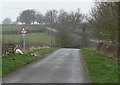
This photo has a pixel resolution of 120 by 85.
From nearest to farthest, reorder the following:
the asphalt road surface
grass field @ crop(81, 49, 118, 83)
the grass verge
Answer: grass field @ crop(81, 49, 118, 83) → the asphalt road surface → the grass verge

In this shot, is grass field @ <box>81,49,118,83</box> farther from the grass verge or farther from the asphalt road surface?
the grass verge

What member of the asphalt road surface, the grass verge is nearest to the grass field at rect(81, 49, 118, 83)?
the asphalt road surface

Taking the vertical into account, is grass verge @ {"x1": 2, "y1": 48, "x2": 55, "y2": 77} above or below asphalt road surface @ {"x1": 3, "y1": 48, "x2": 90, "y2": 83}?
above

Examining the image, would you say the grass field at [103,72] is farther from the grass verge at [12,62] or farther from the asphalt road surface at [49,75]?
the grass verge at [12,62]

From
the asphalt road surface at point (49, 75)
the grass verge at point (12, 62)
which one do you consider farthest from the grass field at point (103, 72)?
the grass verge at point (12, 62)

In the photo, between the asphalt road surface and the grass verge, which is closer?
the asphalt road surface

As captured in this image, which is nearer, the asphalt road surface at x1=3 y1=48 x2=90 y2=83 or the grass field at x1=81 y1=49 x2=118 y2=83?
the grass field at x1=81 y1=49 x2=118 y2=83

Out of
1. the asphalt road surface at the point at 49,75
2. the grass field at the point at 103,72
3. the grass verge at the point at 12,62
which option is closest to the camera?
the grass field at the point at 103,72

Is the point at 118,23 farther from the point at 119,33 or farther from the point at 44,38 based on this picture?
the point at 44,38

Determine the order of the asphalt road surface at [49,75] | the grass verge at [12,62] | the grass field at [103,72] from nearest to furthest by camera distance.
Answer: the grass field at [103,72] → the asphalt road surface at [49,75] → the grass verge at [12,62]

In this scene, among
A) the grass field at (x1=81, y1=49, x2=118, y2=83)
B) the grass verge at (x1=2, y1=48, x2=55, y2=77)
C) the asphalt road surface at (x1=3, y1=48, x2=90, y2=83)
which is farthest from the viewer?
the grass verge at (x1=2, y1=48, x2=55, y2=77)

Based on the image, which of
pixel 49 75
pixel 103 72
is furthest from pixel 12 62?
pixel 103 72

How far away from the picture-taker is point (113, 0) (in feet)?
84.2

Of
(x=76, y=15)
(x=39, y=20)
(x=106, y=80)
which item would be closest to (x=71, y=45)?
(x=76, y=15)
